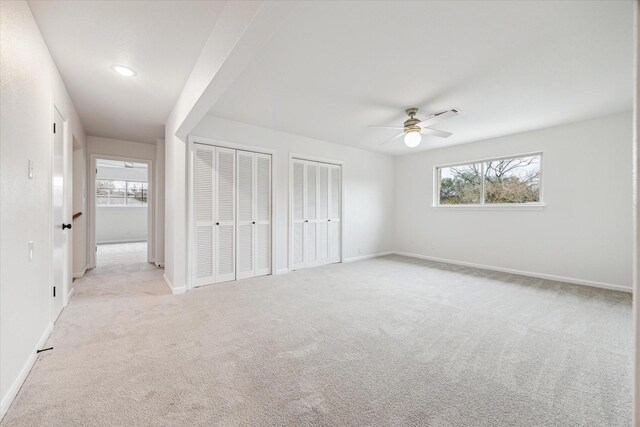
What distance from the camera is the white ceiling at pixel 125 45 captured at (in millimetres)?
1809

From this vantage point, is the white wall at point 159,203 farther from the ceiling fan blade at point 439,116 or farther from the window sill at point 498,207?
the window sill at point 498,207

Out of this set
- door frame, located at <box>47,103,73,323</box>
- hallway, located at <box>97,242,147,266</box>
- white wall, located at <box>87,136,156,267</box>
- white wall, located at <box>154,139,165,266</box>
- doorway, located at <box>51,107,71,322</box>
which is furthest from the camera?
hallway, located at <box>97,242,147,266</box>

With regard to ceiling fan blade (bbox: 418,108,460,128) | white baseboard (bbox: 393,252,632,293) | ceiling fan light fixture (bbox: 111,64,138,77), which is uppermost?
ceiling fan light fixture (bbox: 111,64,138,77)

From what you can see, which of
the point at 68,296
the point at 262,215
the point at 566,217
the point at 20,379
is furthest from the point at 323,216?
the point at 20,379

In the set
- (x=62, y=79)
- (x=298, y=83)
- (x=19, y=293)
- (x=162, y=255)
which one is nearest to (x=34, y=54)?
(x=62, y=79)

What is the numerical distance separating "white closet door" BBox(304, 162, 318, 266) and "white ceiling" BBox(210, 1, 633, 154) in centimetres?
113

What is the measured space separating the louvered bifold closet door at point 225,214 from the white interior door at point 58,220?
1.63m

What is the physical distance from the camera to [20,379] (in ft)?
5.36

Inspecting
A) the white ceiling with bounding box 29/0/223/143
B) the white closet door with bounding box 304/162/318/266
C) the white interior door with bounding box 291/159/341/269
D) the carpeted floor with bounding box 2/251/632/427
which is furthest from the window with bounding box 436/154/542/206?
the white ceiling with bounding box 29/0/223/143

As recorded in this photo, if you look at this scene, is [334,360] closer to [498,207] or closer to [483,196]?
[498,207]

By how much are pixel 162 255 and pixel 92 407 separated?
401 cm

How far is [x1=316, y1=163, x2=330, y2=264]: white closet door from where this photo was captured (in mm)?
5137

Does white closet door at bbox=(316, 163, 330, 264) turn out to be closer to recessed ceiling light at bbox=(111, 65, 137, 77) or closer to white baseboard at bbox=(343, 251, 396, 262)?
white baseboard at bbox=(343, 251, 396, 262)

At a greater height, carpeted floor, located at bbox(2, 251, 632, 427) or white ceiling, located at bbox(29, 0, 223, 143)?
white ceiling, located at bbox(29, 0, 223, 143)
